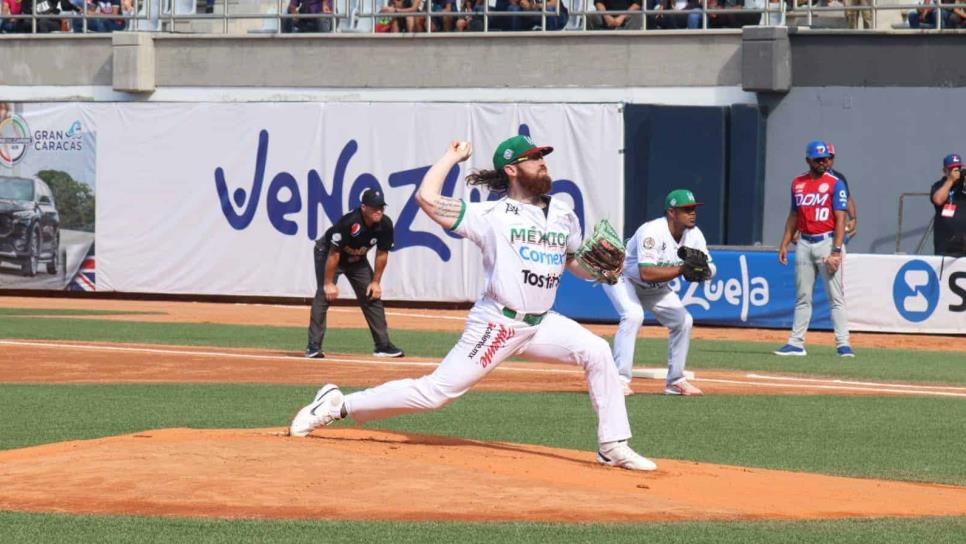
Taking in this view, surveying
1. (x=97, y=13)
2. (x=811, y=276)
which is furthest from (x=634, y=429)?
(x=97, y=13)

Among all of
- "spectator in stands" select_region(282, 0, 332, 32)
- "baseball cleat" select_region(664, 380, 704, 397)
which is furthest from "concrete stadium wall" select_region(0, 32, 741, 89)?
"baseball cleat" select_region(664, 380, 704, 397)

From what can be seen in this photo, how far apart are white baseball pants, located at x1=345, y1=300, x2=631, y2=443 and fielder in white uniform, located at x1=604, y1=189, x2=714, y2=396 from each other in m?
4.69

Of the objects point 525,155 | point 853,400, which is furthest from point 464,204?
point 853,400

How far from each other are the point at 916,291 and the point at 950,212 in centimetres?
122

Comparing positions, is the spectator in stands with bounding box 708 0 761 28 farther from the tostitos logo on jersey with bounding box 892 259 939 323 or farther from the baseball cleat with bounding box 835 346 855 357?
the baseball cleat with bounding box 835 346 855 357

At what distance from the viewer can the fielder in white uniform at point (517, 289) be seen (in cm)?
923

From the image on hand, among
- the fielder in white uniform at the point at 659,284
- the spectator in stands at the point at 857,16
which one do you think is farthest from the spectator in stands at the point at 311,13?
the fielder in white uniform at the point at 659,284

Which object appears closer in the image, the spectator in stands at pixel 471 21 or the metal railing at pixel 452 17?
the metal railing at pixel 452 17

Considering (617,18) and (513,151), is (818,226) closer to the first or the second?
(513,151)

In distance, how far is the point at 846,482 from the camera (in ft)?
31.5

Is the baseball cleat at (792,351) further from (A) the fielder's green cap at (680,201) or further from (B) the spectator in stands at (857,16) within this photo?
(B) the spectator in stands at (857,16)

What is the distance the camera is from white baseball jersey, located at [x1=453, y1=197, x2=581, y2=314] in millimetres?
9227

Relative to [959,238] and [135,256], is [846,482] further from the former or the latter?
[135,256]

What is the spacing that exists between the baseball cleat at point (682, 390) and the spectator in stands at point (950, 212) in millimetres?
8970
